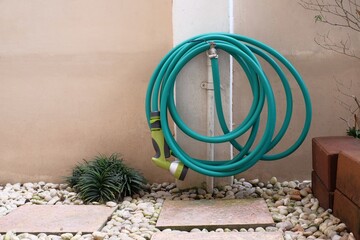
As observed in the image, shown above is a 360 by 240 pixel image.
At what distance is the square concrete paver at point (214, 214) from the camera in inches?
114

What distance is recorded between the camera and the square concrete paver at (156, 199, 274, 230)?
9.52 ft

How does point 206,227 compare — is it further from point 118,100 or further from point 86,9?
point 86,9

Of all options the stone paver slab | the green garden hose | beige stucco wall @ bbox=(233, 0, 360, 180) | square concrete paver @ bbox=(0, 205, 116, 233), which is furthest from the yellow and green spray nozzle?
beige stucco wall @ bbox=(233, 0, 360, 180)

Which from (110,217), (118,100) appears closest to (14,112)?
(118,100)

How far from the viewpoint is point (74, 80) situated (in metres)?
3.88

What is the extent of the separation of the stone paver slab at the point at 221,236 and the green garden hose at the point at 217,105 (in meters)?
0.66

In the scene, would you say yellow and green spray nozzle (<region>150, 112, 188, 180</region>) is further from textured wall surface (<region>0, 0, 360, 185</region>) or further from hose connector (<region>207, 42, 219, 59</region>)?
hose connector (<region>207, 42, 219, 59</region>)

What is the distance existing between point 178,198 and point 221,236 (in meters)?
0.84

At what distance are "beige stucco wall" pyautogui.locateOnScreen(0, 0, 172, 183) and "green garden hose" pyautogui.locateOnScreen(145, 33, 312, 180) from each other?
428 millimetres

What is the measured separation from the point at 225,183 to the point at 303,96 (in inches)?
32.7

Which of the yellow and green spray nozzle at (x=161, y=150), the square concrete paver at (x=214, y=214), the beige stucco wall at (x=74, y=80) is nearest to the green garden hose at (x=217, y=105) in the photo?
the yellow and green spray nozzle at (x=161, y=150)

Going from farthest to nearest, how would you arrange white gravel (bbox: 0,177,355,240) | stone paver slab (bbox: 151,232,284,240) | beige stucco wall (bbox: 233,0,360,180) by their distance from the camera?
→ beige stucco wall (bbox: 233,0,360,180) → white gravel (bbox: 0,177,355,240) → stone paver slab (bbox: 151,232,284,240)

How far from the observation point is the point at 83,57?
3852mm

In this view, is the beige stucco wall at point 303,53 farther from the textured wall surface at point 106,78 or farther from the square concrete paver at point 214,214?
the square concrete paver at point 214,214
